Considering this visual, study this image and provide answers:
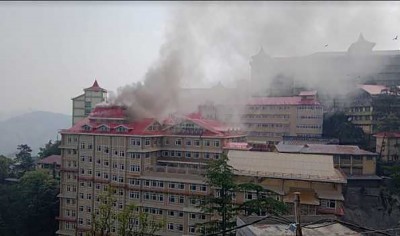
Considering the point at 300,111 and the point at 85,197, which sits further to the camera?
the point at 300,111

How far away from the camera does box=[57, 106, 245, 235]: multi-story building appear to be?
13656 mm

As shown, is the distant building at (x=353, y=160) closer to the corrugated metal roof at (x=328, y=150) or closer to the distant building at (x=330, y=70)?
the corrugated metal roof at (x=328, y=150)

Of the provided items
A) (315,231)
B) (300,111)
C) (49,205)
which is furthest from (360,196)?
(49,205)

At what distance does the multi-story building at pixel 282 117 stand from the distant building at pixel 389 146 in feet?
12.2

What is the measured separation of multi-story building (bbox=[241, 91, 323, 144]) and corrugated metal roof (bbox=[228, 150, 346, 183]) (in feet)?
24.9

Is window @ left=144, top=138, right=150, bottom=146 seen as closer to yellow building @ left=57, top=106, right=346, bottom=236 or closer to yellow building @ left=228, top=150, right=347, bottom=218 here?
yellow building @ left=57, top=106, right=346, bottom=236

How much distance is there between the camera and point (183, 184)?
13.4 metres

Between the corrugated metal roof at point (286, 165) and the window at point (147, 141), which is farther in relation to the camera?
the window at point (147, 141)

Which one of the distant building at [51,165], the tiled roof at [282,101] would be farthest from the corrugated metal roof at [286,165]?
the distant building at [51,165]

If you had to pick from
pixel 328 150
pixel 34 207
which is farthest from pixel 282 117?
pixel 34 207

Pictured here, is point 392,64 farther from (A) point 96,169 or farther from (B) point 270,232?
(B) point 270,232

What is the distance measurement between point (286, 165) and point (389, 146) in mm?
6538

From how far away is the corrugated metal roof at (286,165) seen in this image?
11.8 m

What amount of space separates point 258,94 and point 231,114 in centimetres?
369
